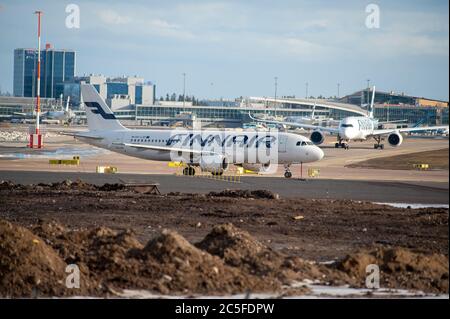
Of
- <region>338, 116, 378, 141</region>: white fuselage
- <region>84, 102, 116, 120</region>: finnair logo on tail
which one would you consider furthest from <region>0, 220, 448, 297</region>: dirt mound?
<region>338, 116, 378, 141</region>: white fuselage

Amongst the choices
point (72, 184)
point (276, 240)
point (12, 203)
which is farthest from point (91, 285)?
point (72, 184)

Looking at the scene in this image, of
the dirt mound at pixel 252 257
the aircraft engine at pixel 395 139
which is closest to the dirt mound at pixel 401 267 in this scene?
the dirt mound at pixel 252 257

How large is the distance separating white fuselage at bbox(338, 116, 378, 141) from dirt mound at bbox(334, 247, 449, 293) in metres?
83.4

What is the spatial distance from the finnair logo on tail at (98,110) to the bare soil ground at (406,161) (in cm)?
2096

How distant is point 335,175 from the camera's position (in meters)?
59.0

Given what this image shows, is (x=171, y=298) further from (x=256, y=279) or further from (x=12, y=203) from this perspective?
(x=12, y=203)

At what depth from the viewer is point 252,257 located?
71.8 feet

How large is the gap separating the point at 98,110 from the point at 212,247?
42386mm

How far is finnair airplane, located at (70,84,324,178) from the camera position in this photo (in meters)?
56.6

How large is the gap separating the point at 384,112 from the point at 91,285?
179 meters

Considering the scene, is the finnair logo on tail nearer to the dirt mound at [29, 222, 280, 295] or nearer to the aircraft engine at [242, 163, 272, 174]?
the aircraft engine at [242, 163, 272, 174]

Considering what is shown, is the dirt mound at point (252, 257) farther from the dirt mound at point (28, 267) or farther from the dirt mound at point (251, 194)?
the dirt mound at point (251, 194)

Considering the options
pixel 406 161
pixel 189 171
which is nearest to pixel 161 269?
pixel 189 171

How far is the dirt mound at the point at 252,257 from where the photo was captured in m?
21.2
